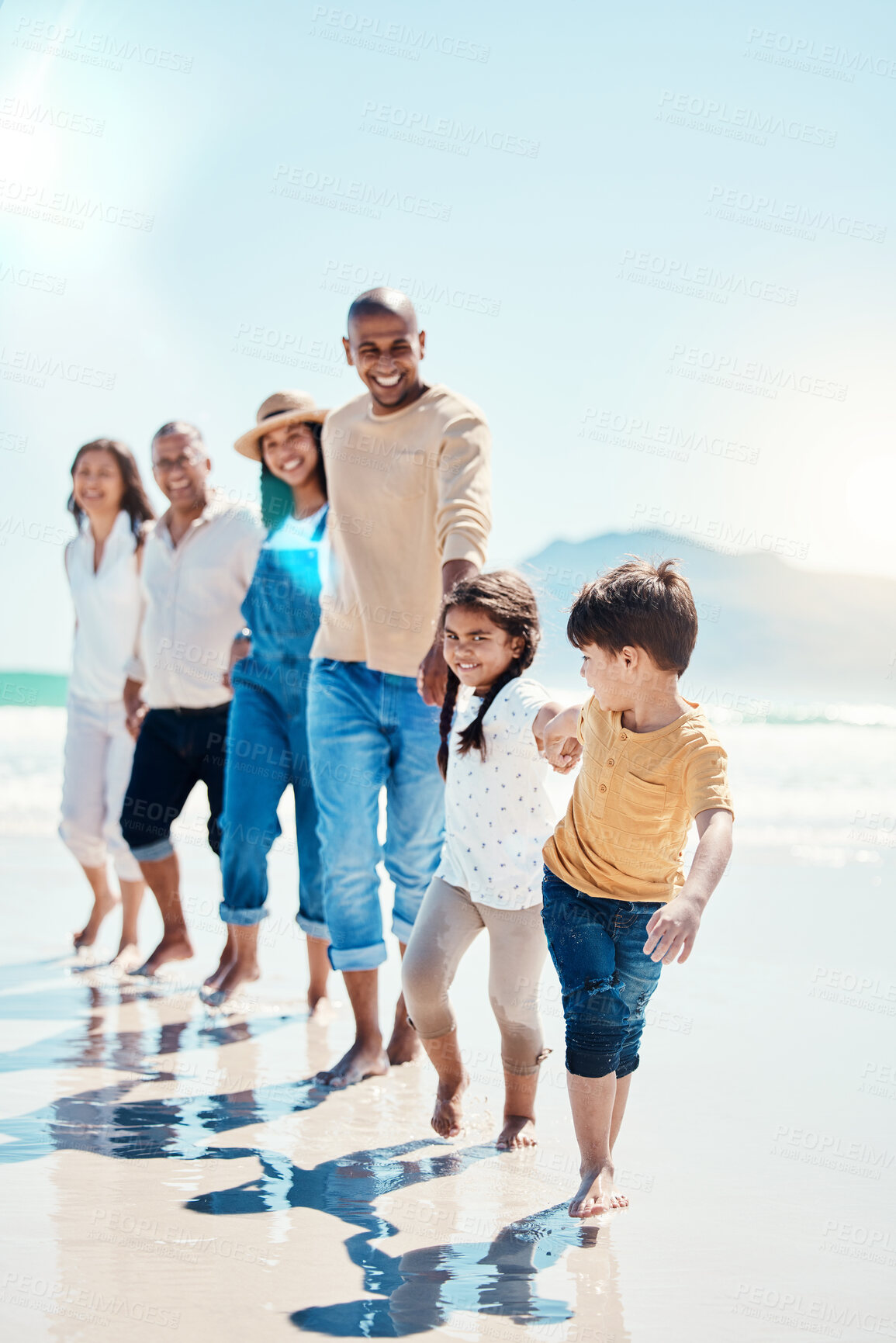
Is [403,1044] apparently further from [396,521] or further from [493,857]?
[396,521]

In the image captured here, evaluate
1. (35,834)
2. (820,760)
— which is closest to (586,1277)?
(35,834)

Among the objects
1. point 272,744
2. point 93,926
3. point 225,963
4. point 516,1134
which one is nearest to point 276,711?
point 272,744

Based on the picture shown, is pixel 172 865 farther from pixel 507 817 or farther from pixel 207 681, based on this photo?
pixel 507 817

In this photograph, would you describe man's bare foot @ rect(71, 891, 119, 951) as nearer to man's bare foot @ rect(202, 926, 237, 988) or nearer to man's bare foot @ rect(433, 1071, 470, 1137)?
man's bare foot @ rect(202, 926, 237, 988)

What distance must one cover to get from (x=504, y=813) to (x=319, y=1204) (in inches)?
38.0

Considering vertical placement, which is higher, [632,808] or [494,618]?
[494,618]

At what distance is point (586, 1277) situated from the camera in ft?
7.14

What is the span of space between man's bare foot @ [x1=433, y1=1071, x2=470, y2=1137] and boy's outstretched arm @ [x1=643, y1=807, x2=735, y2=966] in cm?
108

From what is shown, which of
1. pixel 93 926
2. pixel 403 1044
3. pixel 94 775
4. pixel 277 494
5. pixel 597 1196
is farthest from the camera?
pixel 94 775

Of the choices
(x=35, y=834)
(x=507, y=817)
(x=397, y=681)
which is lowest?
(x=35, y=834)

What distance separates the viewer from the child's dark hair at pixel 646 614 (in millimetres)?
2490

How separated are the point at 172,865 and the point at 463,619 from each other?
7.90 feet

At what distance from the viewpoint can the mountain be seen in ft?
66.0

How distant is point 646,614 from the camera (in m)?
2.49
